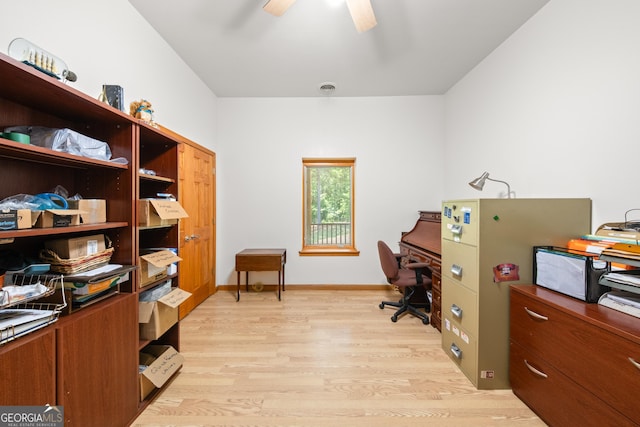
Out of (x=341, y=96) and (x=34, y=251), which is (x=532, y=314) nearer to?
(x=34, y=251)

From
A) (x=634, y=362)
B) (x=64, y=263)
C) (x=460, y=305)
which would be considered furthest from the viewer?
(x=460, y=305)

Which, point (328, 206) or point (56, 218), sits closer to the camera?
point (56, 218)

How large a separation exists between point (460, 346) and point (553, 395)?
592mm

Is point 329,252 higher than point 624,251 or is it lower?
lower

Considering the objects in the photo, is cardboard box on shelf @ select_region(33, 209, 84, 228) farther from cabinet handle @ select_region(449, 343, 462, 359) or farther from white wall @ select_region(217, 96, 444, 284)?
white wall @ select_region(217, 96, 444, 284)

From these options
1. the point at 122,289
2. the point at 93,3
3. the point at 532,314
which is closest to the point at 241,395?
the point at 122,289

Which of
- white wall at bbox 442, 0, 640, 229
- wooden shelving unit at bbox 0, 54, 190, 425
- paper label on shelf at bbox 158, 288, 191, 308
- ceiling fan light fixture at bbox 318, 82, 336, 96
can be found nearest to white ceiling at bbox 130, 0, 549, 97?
ceiling fan light fixture at bbox 318, 82, 336, 96

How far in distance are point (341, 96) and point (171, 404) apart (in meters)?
3.81

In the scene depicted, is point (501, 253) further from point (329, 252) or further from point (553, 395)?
point (329, 252)

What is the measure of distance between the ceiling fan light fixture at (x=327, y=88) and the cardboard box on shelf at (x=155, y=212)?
253 centimetres

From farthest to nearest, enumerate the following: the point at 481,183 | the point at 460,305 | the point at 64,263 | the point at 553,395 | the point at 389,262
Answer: the point at 389,262 → the point at 481,183 → the point at 460,305 → the point at 553,395 → the point at 64,263

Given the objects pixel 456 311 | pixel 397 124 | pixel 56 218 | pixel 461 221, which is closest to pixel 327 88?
pixel 397 124

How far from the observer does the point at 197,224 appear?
10.3ft

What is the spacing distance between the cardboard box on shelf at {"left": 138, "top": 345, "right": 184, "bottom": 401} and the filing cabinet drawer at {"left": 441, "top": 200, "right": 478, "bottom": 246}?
2289mm
